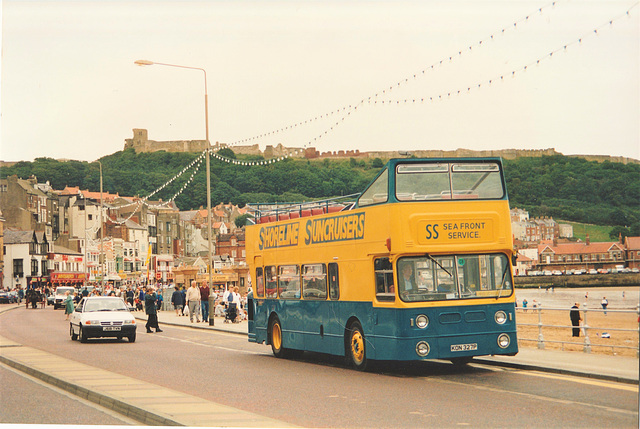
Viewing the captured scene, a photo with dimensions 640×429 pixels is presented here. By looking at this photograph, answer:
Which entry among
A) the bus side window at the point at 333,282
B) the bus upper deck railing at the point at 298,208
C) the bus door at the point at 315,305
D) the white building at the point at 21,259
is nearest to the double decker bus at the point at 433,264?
the bus side window at the point at 333,282

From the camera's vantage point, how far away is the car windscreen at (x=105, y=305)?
2953cm

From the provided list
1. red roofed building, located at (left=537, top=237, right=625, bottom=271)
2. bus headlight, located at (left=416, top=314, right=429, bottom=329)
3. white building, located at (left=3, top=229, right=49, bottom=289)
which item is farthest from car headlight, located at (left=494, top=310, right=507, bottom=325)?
red roofed building, located at (left=537, top=237, right=625, bottom=271)

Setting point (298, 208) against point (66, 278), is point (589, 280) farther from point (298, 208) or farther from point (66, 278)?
point (298, 208)

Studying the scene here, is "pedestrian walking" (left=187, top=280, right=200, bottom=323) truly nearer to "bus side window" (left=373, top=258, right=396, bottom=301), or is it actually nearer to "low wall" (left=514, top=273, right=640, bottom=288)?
"bus side window" (left=373, top=258, right=396, bottom=301)

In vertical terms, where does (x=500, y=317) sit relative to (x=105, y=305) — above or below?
below

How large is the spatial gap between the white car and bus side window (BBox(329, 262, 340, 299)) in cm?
1154

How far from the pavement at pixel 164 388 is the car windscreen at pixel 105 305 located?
19.6 ft

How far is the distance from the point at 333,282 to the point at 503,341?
161 inches

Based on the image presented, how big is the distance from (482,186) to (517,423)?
696 centimetres

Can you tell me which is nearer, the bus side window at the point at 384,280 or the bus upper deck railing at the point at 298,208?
the bus side window at the point at 384,280

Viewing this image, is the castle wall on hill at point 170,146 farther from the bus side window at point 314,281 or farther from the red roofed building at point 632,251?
the bus side window at point 314,281

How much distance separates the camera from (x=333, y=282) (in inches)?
752

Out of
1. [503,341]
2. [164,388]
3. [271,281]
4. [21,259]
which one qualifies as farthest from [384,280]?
[21,259]

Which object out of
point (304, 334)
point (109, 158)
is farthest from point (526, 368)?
point (109, 158)
